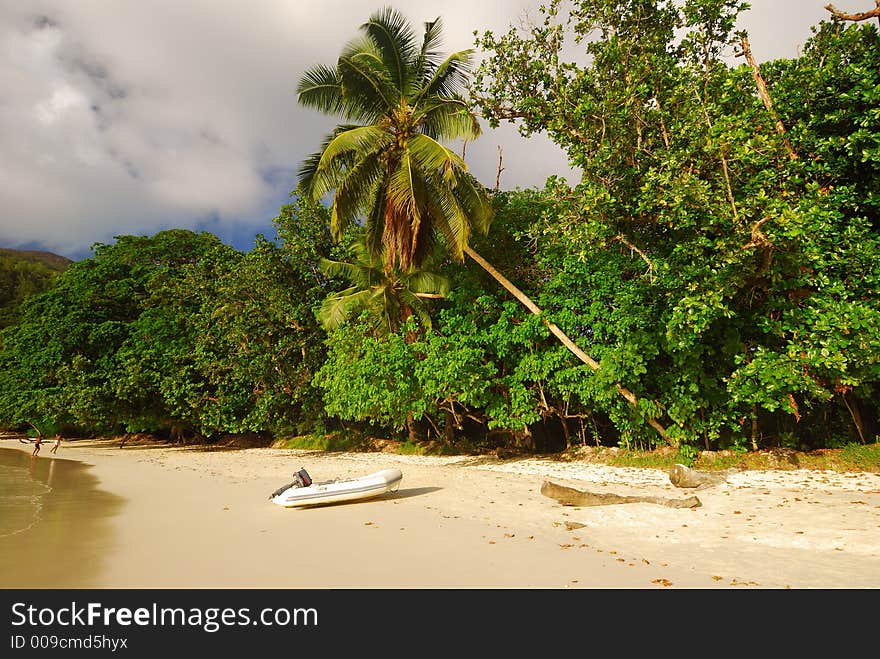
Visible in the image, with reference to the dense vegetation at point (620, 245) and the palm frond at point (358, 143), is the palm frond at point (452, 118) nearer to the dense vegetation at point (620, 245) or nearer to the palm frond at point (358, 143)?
the dense vegetation at point (620, 245)

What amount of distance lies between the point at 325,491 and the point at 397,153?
31.6 feet

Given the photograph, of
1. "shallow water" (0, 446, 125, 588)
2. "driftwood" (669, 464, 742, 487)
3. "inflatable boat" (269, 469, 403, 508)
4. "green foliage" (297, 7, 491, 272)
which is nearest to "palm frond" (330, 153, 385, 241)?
"green foliage" (297, 7, 491, 272)

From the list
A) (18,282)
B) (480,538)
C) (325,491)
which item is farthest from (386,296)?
(18,282)

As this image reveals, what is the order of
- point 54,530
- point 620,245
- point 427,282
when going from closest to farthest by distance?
1. point 54,530
2. point 620,245
3. point 427,282

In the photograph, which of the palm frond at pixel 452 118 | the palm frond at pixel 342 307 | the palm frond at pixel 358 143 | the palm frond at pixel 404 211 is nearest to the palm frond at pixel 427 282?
the palm frond at pixel 404 211

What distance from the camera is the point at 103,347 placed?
86.3ft

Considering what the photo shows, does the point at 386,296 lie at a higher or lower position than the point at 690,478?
higher

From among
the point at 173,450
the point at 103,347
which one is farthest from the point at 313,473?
the point at 103,347

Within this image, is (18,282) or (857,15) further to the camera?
(18,282)

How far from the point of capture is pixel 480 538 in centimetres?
640

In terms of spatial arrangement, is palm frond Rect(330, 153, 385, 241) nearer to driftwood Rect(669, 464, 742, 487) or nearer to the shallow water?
the shallow water

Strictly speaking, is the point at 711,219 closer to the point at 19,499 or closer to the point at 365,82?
the point at 365,82

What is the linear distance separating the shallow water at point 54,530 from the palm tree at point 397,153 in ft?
28.8
